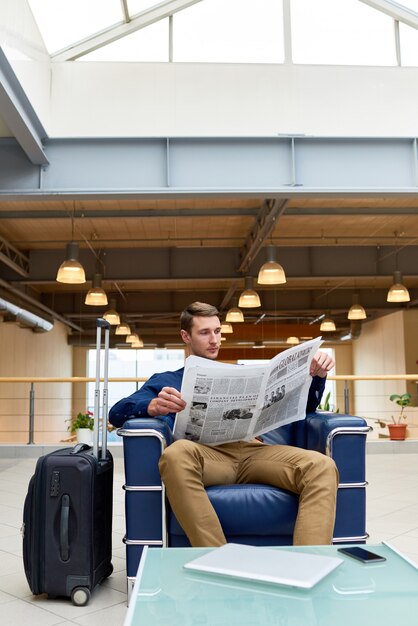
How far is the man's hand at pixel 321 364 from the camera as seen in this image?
238cm

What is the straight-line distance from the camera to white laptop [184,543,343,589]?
1.37 metres

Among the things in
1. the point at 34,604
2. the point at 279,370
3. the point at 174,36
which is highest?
the point at 174,36

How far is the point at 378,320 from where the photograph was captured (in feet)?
54.9

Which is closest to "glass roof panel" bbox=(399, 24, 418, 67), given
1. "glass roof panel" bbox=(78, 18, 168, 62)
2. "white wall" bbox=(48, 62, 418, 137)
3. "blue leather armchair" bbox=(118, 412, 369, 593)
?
"white wall" bbox=(48, 62, 418, 137)

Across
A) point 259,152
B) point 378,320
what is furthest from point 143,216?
point 378,320

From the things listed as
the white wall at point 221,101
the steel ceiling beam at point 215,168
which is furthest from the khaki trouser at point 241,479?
the white wall at point 221,101

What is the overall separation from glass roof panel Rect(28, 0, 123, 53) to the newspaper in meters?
4.45

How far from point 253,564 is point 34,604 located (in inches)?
49.6

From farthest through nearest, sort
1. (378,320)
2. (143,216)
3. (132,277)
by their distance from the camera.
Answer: (378,320), (132,277), (143,216)

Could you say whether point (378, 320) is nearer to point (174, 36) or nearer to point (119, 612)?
point (174, 36)

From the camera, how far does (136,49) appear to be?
611cm

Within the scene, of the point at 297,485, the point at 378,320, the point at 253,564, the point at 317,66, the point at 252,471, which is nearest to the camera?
the point at 253,564

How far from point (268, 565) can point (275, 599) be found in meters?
0.16

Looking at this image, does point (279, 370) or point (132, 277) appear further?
point (132, 277)
